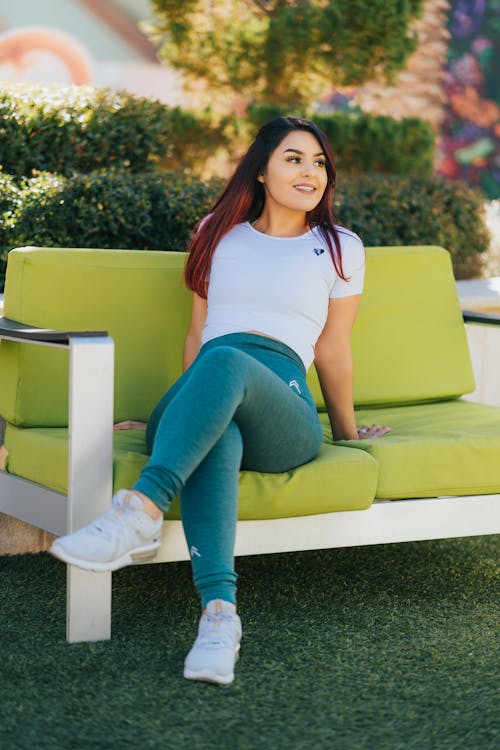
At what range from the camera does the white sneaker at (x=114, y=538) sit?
2.35 metres

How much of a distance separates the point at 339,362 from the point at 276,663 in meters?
0.85

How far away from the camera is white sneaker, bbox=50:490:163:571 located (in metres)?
2.35

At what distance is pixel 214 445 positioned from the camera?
2455 mm

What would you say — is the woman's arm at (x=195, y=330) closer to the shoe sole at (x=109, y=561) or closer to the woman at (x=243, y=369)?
the woman at (x=243, y=369)

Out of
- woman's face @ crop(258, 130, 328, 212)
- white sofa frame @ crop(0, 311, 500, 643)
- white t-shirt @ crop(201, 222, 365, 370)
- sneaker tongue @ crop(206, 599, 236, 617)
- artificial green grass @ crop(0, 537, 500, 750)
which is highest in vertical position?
woman's face @ crop(258, 130, 328, 212)

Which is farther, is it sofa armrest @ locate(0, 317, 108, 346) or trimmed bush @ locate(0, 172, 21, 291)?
trimmed bush @ locate(0, 172, 21, 291)

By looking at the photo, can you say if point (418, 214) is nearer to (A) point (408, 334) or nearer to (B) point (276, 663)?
(A) point (408, 334)

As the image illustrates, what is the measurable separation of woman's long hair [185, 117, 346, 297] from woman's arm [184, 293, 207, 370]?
0.09 ft

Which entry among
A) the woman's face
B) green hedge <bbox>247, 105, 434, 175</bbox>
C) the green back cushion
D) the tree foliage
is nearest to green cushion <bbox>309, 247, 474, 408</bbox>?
the green back cushion

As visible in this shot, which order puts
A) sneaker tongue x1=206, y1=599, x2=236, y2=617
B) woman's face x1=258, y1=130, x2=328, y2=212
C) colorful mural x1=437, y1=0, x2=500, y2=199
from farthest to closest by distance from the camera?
colorful mural x1=437, y1=0, x2=500, y2=199, woman's face x1=258, y1=130, x2=328, y2=212, sneaker tongue x1=206, y1=599, x2=236, y2=617

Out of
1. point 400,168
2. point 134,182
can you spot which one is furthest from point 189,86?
point 134,182

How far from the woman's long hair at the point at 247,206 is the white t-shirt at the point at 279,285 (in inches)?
1.8

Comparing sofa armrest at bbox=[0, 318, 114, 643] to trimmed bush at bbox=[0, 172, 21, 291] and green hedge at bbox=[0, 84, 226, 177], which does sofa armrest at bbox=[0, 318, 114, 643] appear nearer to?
trimmed bush at bbox=[0, 172, 21, 291]

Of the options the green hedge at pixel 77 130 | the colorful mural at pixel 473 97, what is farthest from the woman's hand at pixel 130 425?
the colorful mural at pixel 473 97
